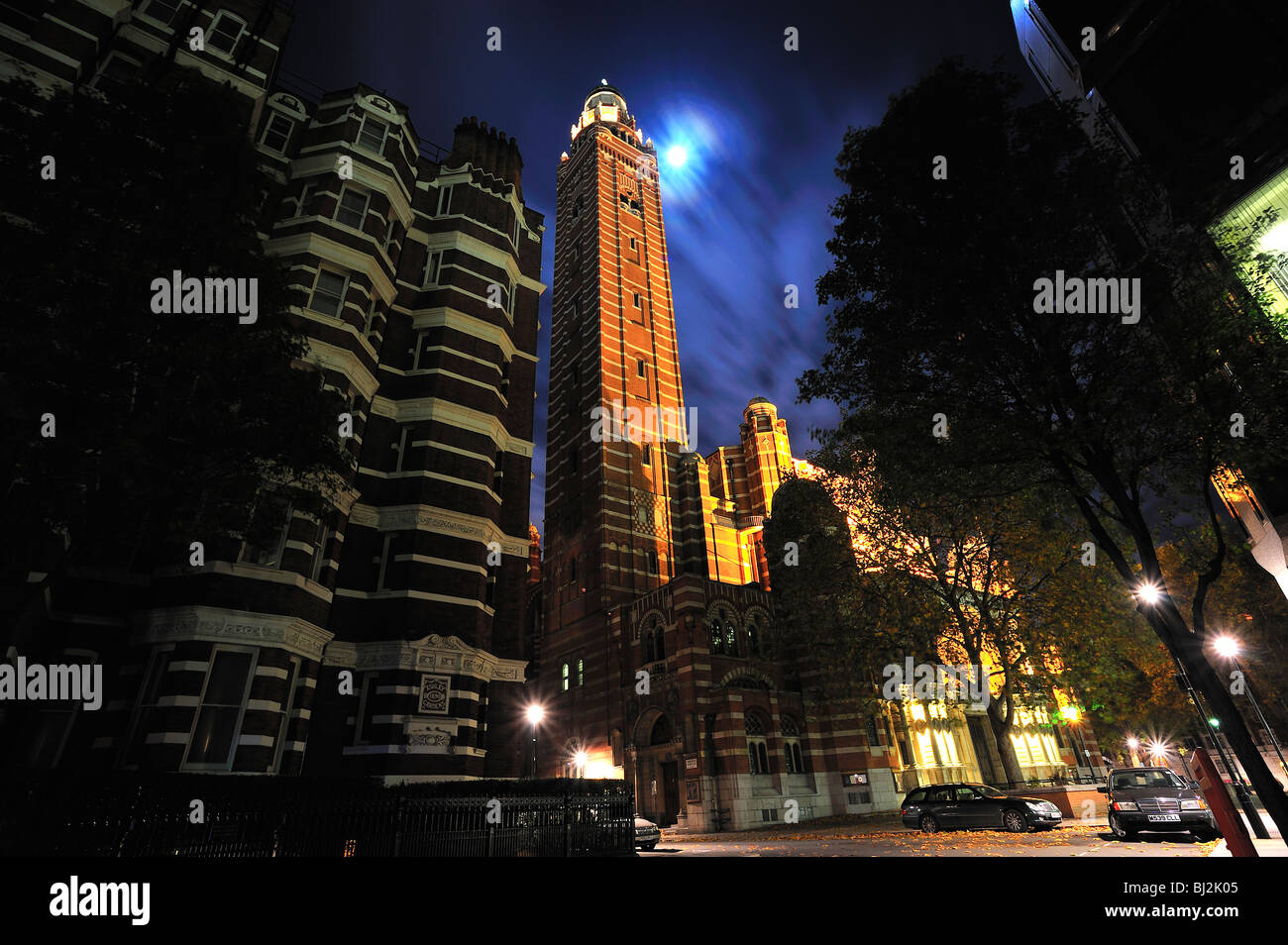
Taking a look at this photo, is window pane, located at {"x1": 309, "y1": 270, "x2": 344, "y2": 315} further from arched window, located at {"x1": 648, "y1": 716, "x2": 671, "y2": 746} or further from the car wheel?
the car wheel

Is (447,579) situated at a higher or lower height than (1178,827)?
higher

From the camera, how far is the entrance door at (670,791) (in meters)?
31.1

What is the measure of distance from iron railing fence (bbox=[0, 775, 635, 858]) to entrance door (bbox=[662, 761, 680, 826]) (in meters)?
18.5

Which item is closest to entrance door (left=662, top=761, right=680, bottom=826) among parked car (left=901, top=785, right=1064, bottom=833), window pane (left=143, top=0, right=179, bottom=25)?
parked car (left=901, top=785, right=1064, bottom=833)

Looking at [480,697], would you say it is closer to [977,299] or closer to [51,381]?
[51,381]

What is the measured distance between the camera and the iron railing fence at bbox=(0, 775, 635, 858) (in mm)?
9086

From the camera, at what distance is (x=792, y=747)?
33.4m

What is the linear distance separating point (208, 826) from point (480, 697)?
881 centimetres

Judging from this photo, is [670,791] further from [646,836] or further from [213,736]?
[213,736]

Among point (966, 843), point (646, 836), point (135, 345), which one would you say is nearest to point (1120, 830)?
point (966, 843)

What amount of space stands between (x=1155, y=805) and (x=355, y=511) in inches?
903

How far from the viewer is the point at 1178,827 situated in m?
13.5

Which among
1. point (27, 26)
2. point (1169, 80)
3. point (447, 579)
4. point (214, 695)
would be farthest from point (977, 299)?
point (27, 26)

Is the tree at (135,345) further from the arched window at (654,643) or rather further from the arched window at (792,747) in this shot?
the arched window at (792,747)
